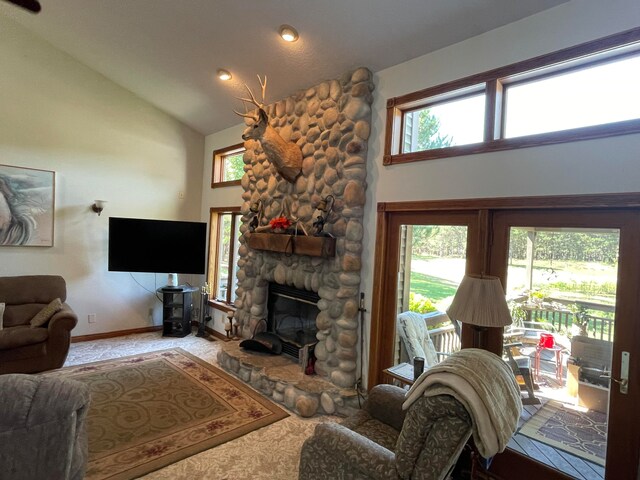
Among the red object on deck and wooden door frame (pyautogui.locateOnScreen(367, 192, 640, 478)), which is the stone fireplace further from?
the red object on deck

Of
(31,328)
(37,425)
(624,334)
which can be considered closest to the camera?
(37,425)

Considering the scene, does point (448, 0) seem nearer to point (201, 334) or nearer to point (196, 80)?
point (196, 80)

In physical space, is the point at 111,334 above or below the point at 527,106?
below

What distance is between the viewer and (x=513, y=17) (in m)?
2.46

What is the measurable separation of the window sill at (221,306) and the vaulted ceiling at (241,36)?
2882 mm

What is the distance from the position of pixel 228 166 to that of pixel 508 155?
4.38 m

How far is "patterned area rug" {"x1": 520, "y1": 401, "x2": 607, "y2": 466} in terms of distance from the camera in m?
2.12

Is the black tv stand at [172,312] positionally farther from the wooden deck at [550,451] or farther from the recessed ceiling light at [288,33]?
the wooden deck at [550,451]

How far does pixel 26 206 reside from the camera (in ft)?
14.8

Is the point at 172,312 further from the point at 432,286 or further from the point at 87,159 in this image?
the point at 432,286

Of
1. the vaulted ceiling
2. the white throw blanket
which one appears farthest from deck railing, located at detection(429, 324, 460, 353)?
the vaulted ceiling

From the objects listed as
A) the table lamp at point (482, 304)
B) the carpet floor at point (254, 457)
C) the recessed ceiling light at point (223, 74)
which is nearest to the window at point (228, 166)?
the recessed ceiling light at point (223, 74)

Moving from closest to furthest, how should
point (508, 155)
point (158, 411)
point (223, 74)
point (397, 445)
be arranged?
point (397, 445) → point (508, 155) → point (158, 411) → point (223, 74)

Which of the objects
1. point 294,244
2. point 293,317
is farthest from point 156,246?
point 294,244
